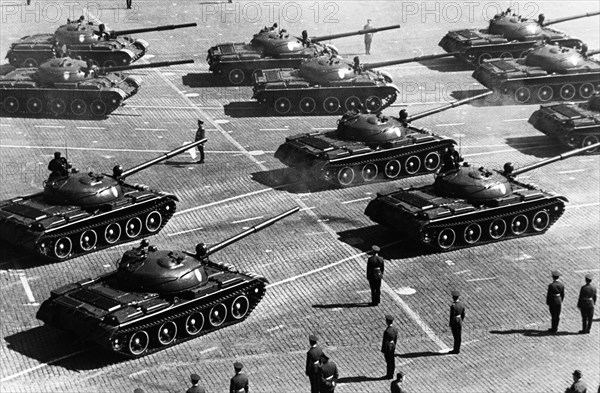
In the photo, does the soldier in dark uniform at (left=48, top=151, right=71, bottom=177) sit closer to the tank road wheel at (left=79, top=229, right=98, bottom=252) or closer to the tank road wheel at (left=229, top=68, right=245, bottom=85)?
the tank road wheel at (left=79, top=229, right=98, bottom=252)

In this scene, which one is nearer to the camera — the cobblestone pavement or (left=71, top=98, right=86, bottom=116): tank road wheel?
the cobblestone pavement

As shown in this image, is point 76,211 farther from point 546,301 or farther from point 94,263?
point 546,301

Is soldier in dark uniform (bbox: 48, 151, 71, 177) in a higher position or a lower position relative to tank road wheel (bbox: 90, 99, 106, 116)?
higher

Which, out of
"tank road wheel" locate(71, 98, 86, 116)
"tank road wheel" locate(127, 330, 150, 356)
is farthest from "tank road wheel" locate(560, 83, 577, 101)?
"tank road wheel" locate(127, 330, 150, 356)

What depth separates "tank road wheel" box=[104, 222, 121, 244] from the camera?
43.6 meters

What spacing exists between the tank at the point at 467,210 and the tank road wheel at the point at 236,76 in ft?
69.3


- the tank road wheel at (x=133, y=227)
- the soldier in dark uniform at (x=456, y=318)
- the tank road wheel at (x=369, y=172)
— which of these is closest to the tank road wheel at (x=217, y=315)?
the soldier in dark uniform at (x=456, y=318)

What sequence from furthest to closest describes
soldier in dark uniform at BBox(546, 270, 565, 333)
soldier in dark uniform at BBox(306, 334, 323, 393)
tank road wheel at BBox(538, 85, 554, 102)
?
tank road wheel at BBox(538, 85, 554, 102) → soldier in dark uniform at BBox(546, 270, 565, 333) → soldier in dark uniform at BBox(306, 334, 323, 393)

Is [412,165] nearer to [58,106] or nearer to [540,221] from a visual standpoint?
[540,221]

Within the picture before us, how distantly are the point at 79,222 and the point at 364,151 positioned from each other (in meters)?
12.6

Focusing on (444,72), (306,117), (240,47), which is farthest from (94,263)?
(444,72)

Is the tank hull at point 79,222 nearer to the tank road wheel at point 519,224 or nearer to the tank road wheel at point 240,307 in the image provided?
the tank road wheel at point 240,307

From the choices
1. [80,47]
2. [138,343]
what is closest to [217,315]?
[138,343]

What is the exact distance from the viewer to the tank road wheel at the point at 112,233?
43.6 metres
